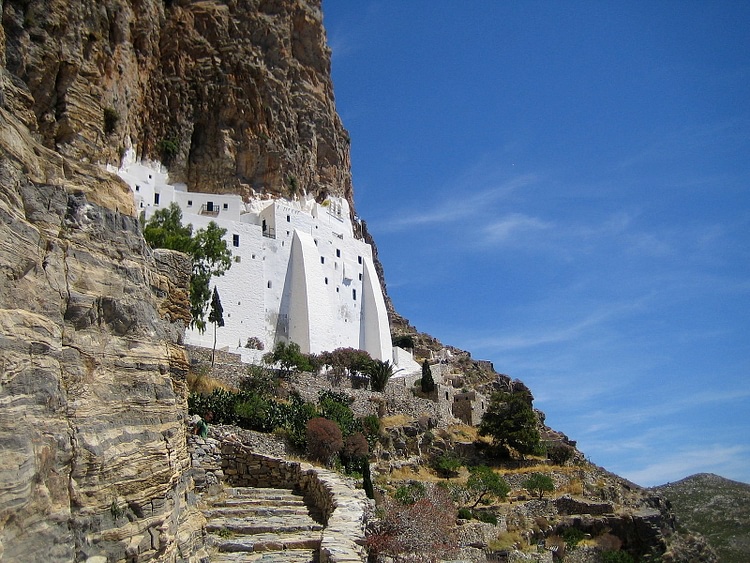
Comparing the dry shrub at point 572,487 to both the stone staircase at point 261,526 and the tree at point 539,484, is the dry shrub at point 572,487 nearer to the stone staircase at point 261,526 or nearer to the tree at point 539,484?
the tree at point 539,484

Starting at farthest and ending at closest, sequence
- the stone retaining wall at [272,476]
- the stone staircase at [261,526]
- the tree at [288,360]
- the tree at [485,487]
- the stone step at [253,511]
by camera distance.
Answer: the tree at [288,360]
the tree at [485,487]
the stone retaining wall at [272,476]
the stone step at [253,511]
the stone staircase at [261,526]

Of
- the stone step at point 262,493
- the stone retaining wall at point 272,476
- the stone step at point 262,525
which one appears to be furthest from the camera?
the stone step at point 262,493

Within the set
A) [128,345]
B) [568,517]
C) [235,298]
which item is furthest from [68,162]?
[235,298]

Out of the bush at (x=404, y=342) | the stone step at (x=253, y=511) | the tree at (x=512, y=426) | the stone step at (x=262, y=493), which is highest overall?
the bush at (x=404, y=342)

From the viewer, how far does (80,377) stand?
524cm

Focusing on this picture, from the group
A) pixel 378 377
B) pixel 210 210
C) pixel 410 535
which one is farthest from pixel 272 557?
pixel 210 210

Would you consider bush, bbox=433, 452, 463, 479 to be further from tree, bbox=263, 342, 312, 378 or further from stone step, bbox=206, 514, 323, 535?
stone step, bbox=206, 514, 323, 535

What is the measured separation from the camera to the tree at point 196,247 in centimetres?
2670

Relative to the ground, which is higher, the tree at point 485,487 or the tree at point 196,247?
the tree at point 196,247

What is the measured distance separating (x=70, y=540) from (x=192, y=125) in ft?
132

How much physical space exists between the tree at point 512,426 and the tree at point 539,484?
12.5 feet

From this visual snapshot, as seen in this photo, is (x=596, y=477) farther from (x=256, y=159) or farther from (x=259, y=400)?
(x=256, y=159)

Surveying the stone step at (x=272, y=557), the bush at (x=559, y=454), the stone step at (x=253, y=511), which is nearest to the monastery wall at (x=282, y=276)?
the bush at (x=559, y=454)

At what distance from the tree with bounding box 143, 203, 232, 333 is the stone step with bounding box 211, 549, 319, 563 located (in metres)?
17.4
